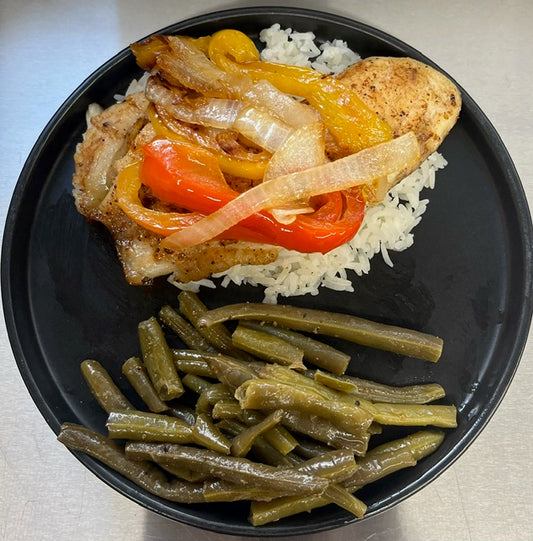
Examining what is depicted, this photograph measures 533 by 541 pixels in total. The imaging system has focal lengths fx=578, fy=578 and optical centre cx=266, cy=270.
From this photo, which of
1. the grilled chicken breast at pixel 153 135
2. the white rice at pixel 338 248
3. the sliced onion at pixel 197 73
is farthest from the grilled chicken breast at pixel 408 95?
the sliced onion at pixel 197 73

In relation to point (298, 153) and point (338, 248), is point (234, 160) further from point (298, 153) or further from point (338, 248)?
point (338, 248)

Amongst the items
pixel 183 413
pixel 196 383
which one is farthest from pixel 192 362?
pixel 183 413

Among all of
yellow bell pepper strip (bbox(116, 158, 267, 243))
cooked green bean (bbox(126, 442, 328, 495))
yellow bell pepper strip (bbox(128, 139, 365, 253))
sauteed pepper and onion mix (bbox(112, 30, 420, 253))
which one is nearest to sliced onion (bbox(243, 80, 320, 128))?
sauteed pepper and onion mix (bbox(112, 30, 420, 253))

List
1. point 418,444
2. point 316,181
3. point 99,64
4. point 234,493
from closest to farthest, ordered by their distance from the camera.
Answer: point 316,181 < point 234,493 < point 418,444 < point 99,64

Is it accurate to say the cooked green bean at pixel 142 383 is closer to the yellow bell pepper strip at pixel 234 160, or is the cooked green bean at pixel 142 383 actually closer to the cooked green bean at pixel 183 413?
the cooked green bean at pixel 183 413

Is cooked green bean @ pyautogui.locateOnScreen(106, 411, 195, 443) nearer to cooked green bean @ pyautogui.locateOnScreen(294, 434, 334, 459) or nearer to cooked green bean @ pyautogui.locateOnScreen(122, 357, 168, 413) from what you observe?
cooked green bean @ pyautogui.locateOnScreen(122, 357, 168, 413)

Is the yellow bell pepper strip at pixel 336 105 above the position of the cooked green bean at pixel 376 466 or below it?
above
